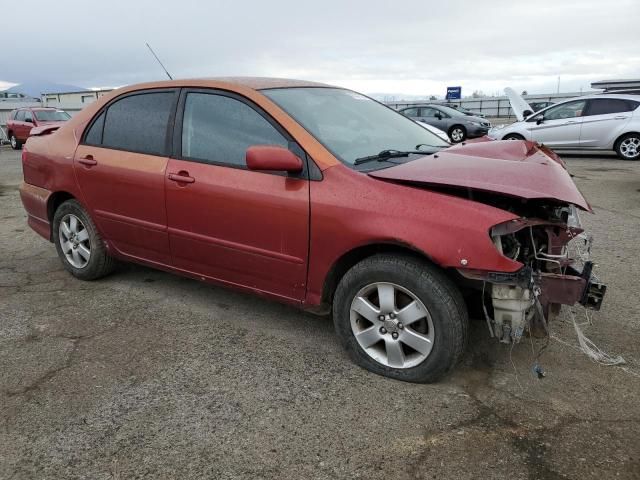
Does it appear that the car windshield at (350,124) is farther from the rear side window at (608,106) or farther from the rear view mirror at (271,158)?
the rear side window at (608,106)

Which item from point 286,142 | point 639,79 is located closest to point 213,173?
point 286,142

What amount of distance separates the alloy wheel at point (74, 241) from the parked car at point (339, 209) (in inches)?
10.3

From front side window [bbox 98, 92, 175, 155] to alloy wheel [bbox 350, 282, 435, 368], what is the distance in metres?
1.78

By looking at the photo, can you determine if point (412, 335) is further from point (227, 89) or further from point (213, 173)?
point (227, 89)

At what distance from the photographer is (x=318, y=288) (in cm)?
309

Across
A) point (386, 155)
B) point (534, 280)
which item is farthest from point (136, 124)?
point (534, 280)

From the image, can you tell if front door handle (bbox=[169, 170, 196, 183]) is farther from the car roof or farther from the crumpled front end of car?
the crumpled front end of car

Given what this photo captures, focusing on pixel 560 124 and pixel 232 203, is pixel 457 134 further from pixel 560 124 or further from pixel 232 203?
pixel 232 203

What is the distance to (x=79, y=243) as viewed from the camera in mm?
4402

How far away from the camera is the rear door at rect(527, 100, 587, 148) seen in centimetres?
1233

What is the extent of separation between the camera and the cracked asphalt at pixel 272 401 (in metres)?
2.28

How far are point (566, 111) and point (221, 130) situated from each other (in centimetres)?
1130

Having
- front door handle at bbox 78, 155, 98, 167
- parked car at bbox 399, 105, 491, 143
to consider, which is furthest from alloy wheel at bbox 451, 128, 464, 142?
front door handle at bbox 78, 155, 98, 167

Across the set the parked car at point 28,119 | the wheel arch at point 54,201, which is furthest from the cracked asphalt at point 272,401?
the parked car at point 28,119
